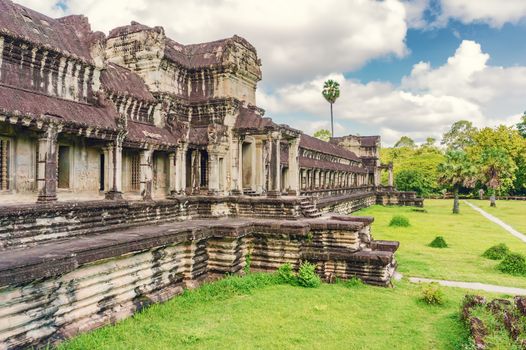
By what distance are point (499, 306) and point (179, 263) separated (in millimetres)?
6839

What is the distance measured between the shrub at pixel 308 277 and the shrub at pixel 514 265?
654 cm

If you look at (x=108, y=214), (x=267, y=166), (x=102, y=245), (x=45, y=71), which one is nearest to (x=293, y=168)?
(x=267, y=166)

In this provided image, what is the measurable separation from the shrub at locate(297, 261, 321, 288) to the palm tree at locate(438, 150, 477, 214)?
31.2m

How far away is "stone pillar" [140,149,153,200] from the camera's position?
11945 millimetres

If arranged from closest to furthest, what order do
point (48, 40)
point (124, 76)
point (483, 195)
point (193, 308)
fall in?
point (193, 308) → point (48, 40) → point (124, 76) → point (483, 195)

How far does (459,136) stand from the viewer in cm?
8512

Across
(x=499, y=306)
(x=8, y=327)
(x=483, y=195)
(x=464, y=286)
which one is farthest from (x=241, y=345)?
(x=483, y=195)

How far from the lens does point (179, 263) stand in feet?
32.7

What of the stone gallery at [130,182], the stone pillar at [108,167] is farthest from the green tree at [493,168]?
the stone pillar at [108,167]

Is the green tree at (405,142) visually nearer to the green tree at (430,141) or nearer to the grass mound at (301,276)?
the green tree at (430,141)

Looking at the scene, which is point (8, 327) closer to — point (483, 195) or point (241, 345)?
point (241, 345)

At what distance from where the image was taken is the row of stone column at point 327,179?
98.5ft

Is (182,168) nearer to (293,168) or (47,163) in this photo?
(293,168)

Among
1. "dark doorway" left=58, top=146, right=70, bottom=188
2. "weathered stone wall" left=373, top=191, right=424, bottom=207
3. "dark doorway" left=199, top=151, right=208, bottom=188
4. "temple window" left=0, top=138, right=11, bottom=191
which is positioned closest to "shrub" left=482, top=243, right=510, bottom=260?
"dark doorway" left=199, top=151, right=208, bottom=188
